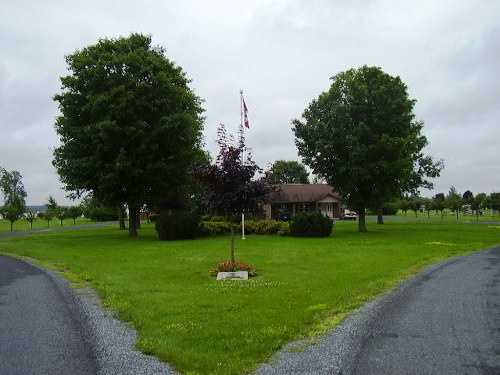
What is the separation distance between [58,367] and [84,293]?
591cm

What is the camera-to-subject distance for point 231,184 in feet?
50.0

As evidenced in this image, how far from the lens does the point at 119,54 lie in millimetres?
31547

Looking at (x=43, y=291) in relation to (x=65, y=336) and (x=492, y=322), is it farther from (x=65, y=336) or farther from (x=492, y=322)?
(x=492, y=322)

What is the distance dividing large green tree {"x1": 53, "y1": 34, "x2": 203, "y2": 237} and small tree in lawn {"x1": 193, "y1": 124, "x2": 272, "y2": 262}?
14.9m

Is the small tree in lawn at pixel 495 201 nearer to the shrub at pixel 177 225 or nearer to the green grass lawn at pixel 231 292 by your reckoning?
the green grass lawn at pixel 231 292

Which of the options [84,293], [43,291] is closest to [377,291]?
[84,293]

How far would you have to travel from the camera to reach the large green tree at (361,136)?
33.3 meters

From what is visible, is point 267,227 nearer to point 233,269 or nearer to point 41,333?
point 233,269

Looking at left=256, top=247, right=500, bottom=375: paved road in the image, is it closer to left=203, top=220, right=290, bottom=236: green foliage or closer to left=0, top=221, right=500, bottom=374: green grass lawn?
left=0, top=221, right=500, bottom=374: green grass lawn

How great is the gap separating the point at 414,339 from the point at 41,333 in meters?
5.83

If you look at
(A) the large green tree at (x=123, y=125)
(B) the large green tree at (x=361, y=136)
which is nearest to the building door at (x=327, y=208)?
(B) the large green tree at (x=361, y=136)

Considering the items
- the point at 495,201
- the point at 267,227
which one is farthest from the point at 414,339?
the point at 495,201

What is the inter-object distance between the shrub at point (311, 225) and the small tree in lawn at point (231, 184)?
53.8 ft

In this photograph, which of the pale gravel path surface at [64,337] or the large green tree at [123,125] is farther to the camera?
the large green tree at [123,125]
